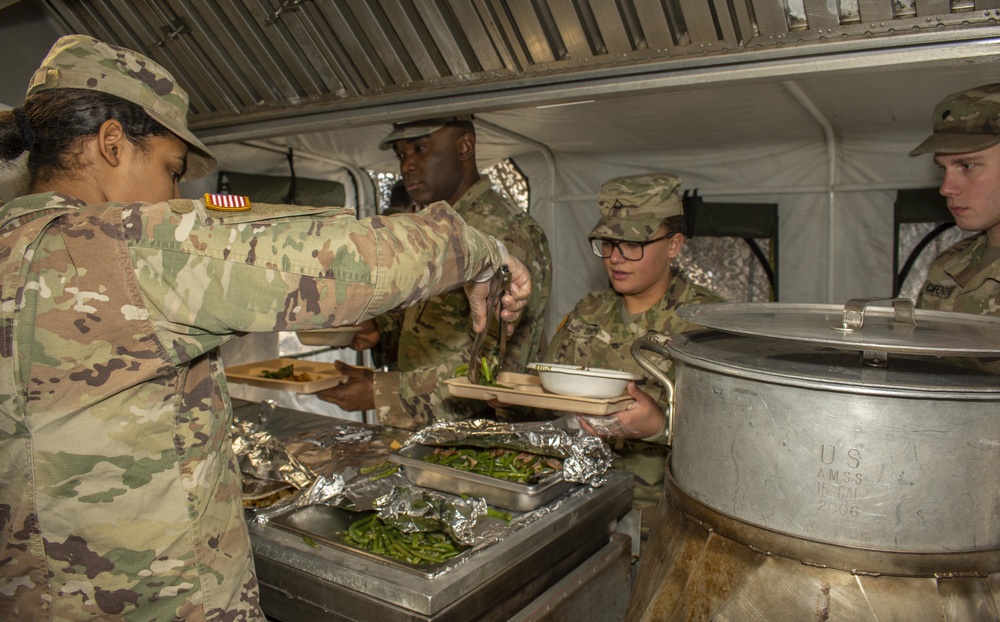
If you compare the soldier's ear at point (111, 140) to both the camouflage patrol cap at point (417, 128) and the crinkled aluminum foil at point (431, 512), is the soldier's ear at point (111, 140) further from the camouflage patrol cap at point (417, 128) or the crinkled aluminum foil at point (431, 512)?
the camouflage patrol cap at point (417, 128)

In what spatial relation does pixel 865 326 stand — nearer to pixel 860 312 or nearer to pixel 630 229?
pixel 860 312

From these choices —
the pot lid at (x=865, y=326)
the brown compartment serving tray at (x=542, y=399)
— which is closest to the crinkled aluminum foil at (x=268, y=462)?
the brown compartment serving tray at (x=542, y=399)

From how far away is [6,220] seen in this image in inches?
50.0

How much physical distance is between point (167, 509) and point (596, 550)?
1.22 m

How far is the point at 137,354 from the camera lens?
1230 millimetres

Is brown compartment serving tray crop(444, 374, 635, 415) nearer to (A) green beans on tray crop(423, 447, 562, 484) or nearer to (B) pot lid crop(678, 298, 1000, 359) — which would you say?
(A) green beans on tray crop(423, 447, 562, 484)

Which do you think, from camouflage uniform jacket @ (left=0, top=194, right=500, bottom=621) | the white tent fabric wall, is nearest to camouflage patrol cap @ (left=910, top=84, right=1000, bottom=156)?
the white tent fabric wall

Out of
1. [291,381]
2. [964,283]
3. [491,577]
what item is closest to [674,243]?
[964,283]

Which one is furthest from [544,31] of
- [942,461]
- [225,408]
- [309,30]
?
[942,461]

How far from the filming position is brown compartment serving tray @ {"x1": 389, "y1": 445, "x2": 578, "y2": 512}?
183cm

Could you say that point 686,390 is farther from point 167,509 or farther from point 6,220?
point 6,220

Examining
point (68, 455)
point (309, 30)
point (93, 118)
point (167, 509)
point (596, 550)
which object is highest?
point (309, 30)

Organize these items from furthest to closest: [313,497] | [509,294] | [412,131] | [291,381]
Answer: [291,381] < [412,131] < [313,497] < [509,294]

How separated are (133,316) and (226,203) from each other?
264 mm
